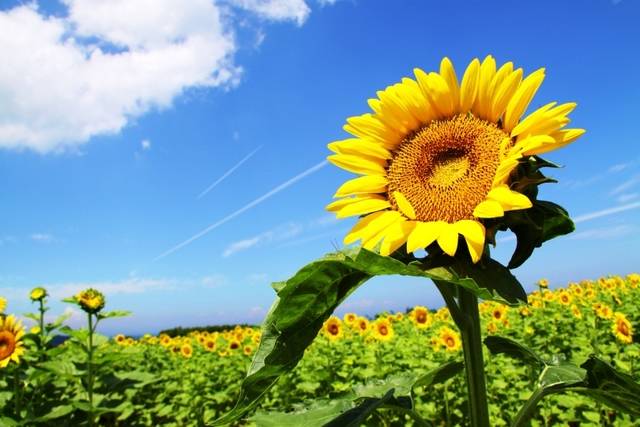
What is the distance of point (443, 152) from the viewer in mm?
1350

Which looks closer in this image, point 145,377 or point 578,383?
point 578,383

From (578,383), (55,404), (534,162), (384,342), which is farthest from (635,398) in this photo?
(384,342)

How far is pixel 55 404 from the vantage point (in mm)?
5750

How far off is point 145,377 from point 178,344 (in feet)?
16.9

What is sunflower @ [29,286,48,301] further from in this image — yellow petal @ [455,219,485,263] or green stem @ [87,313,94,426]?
yellow petal @ [455,219,485,263]

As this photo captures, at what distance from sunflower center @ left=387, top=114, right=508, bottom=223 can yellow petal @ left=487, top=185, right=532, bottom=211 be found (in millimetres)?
77

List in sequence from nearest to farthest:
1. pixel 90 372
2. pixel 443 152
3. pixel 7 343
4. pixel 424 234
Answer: pixel 424 234
pixel 443 152
pixel 90 372
pixel 7 343

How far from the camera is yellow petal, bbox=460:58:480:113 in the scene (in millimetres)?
1303

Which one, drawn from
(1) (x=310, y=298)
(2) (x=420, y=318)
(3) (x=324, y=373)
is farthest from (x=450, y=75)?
(2) (x=420, y=318)

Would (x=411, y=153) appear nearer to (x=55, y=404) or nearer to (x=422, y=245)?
(x=422, y=245)

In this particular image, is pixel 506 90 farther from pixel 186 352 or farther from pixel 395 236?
pixel 186 352

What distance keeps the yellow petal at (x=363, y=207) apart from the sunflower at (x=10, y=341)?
199 inches

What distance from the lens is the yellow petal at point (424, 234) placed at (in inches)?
43.9

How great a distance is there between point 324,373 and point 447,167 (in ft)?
16.5
